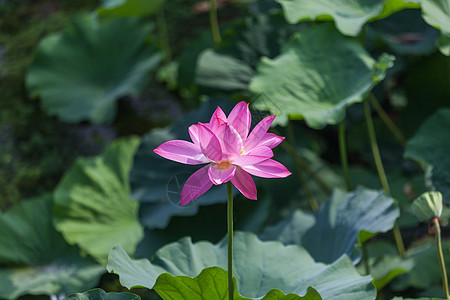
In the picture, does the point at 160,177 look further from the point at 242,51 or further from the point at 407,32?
the point at 407,32

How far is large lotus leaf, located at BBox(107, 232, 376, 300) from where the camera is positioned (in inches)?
38.9

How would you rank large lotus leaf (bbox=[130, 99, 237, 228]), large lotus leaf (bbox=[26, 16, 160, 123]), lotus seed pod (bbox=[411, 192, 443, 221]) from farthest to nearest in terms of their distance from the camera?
1. large lotus leaf (bbox=[26, 16, 160, 123])
2. large lotus leaf (bbox=[130, 99, 237, 228])
3. lotus seed pod (bbox=[411, 192, 443, 221])

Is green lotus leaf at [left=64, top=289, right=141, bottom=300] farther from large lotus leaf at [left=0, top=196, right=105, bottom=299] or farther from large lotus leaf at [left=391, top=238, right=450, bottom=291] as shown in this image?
large lotus leaf at [left=391, top=238, right=450, bottom=291]

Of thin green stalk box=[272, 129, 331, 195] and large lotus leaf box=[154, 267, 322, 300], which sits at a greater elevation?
large lotus leaf box=[154, 267, 322, 300]

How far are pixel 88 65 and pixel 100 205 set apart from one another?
2.60 feet

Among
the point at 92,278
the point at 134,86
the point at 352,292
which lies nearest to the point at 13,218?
the point at 92,278

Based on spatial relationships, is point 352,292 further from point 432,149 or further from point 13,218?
point 13,218

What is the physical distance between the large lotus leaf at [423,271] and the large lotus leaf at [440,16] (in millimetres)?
571

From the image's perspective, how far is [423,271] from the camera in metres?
1.56

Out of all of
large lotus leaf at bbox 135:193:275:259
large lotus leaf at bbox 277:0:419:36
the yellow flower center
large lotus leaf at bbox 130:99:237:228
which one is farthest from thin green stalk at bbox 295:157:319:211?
the yellow flower center

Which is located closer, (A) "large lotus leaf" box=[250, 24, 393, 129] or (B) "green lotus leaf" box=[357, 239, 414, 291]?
(A) "large lotus leaf" box=[250, 24, 393, 129]

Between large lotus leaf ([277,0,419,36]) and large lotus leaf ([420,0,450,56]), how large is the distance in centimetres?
4

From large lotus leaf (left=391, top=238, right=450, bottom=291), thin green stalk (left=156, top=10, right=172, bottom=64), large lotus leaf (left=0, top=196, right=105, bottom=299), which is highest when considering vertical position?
thin green stalk (left=156, top=10, right=172, bottom=64)

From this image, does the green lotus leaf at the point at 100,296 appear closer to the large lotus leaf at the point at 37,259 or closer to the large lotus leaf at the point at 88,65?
the large lotus leaf at the point at 37,259
